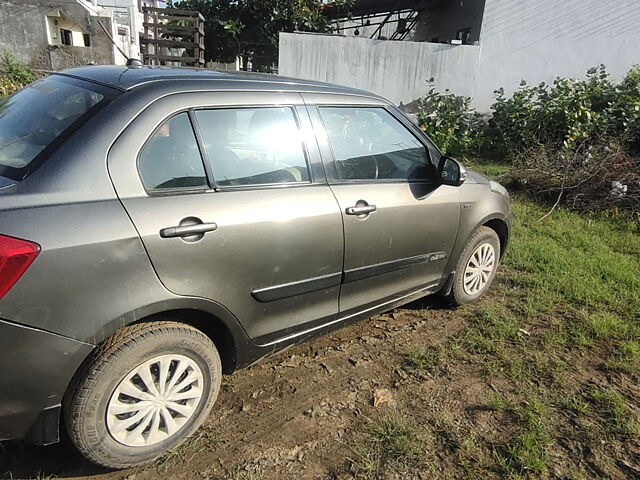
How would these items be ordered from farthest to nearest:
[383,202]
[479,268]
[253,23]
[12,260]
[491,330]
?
1. [253,23]
2. [479,268]
3. [491,330]
4. [383,202]
5. [12,260]

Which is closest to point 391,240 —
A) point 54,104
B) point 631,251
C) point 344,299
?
point 344,299

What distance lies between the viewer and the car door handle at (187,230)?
76.2 inches

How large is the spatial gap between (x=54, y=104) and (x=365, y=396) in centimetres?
223

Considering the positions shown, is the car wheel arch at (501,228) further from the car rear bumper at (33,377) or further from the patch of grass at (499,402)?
the car rear bumper at (33,377)

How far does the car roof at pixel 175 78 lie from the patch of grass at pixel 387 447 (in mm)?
1887

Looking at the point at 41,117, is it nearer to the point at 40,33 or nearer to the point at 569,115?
the point at 569,115

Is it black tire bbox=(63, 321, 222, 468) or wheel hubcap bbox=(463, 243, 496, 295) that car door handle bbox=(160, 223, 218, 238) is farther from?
wheel hubcap bbox=(463, 243, 496, 295)

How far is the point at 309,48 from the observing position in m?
9.06

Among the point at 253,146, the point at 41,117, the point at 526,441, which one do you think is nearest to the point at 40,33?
the point at 41,117

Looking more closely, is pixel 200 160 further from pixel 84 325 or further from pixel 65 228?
pixel 84 325

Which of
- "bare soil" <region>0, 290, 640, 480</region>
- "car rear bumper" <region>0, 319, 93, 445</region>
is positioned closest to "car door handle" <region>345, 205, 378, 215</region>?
"bare soil" <region>0, 290, 640, 480</region>

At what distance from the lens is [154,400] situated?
80.7 inches

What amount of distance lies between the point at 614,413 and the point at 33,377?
2911mm

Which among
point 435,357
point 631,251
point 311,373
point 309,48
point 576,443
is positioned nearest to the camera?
point 576,443
